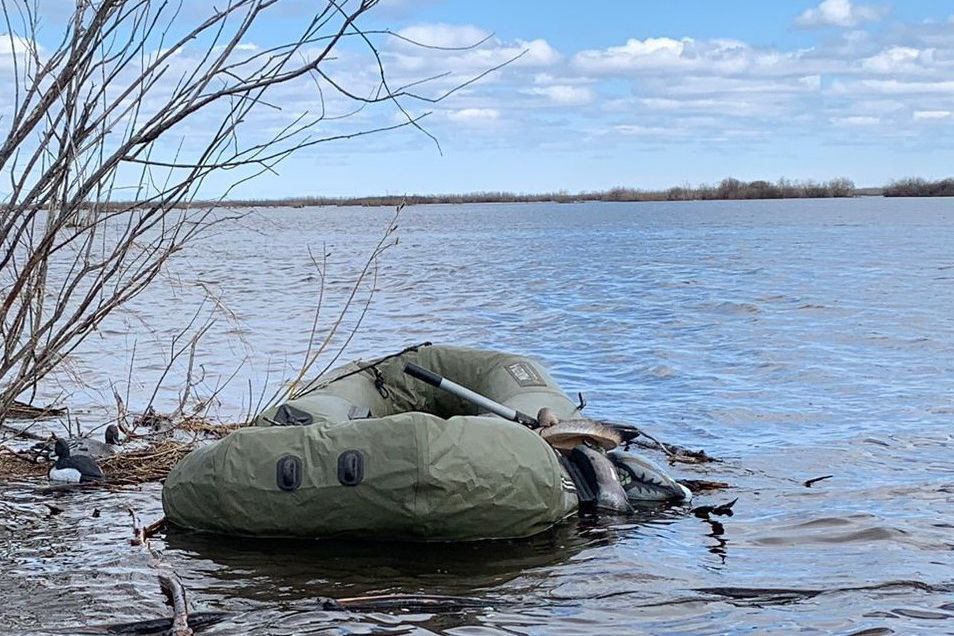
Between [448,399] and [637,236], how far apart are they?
150 ft

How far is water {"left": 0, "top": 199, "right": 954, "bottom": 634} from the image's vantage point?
4430mm

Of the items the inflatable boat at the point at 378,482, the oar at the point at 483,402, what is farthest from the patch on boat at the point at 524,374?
the inflatable boat at the point at 378,482

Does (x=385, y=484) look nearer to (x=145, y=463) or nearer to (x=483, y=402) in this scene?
(x=483, y=402)

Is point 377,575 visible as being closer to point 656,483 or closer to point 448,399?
point 656,483

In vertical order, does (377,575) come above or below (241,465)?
below

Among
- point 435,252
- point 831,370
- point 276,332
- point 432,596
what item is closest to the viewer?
point 432,596

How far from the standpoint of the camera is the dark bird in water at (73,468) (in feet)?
21.1

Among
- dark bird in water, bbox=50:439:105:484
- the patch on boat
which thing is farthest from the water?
the patch on boat

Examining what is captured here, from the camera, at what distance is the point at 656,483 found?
616 centimetres

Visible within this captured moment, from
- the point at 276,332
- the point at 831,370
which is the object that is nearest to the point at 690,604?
the point at 831,370

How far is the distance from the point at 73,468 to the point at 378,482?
242 centimetres

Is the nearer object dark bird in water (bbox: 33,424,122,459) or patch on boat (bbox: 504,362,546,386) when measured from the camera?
dark bird in water (bbox: 33,424,122,459)

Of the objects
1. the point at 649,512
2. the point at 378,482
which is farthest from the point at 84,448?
the point at 649,512

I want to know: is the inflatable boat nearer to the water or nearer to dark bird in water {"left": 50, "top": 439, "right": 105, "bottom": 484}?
the water
